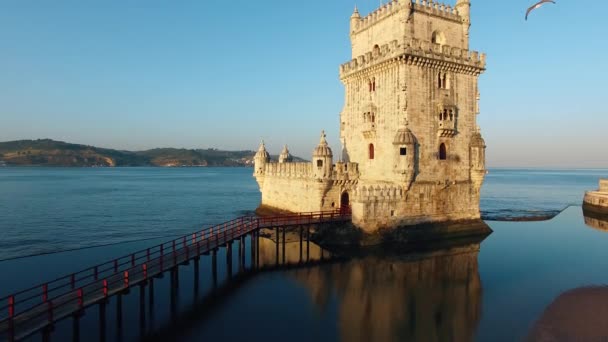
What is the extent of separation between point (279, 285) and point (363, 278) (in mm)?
4896

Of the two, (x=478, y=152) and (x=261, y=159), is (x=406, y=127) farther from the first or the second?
(x=261, y=159)

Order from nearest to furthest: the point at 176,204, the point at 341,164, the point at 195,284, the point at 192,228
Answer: the point at 195,284 → the point at 341,164 → the point at 192,228 → the point at 176,204

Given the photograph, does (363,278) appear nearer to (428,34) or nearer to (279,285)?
(279,285)

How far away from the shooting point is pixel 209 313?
63.8 feet

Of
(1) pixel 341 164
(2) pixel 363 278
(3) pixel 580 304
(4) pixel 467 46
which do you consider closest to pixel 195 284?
(2) pixel 363 278

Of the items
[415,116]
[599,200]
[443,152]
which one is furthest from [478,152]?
[599,200]

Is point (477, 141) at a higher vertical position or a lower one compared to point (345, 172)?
higher

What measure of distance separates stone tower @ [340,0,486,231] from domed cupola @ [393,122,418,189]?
0.07 meters

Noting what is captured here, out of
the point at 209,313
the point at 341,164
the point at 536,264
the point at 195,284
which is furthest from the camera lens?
the point at 341,164

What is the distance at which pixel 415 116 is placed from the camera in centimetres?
3055

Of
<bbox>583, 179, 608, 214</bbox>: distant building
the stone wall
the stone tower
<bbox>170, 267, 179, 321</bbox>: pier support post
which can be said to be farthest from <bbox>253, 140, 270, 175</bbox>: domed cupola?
the stone wall

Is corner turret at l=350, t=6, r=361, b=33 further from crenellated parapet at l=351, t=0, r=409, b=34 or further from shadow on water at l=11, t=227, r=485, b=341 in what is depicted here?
shadow on water at l=11, t=227, r=485, b=341

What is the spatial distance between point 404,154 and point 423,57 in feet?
23.7

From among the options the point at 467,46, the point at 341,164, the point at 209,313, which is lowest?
the point at 209,313
